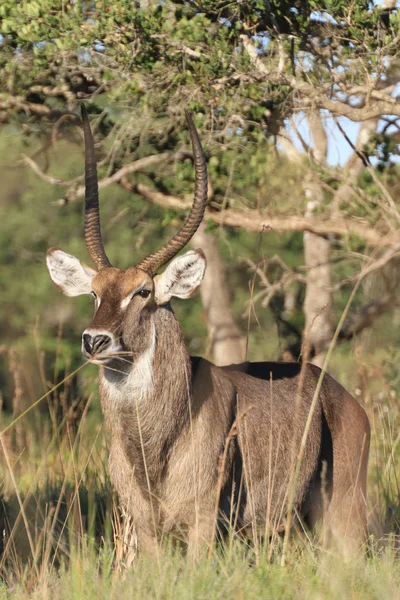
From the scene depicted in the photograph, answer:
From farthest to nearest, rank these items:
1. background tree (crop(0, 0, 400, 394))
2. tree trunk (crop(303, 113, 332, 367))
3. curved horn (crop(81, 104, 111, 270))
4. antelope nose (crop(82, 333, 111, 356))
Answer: tree trunk (crop(303, 113, 332, 367))
background tree (crop(0, 0, 400, 394))
curved horn (crop(81, 104, 111, 270))
antelope nose (crop(82, 333, 111, 356))

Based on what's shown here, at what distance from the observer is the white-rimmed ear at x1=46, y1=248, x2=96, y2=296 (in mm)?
5199

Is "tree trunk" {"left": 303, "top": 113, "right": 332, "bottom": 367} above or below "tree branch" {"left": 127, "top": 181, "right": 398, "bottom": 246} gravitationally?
below

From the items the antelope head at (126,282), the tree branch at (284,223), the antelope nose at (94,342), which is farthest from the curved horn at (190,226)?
the tree branch at (284,223)

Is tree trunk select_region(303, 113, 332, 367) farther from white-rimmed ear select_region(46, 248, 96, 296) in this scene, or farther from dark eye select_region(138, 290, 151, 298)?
dark eye select_region(138, 290, 151, 298)

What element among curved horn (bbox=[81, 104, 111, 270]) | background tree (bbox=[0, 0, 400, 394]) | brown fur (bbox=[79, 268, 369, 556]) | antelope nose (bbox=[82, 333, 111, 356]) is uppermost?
background tree (bbox=[0, 0, 400, 394])

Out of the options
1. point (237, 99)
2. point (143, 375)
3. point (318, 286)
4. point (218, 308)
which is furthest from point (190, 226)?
point (218, 308)

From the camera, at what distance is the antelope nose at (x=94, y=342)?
4.44 m

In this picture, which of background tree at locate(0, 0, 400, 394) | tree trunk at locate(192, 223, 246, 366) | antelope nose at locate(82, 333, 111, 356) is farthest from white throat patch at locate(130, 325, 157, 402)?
tree trunk at locate(192, 223, 246, 366)

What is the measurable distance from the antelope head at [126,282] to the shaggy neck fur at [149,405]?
10 centimetres

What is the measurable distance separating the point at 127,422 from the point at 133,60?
3195 mm

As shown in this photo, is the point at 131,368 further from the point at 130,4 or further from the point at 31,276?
the point at 31,276

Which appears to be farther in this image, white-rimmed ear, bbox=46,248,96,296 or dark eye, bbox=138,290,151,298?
white-rimmed ear, bbox=46,248,96,296

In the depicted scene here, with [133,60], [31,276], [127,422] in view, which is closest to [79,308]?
[31,276]

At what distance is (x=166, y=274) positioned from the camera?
5.06 meters
